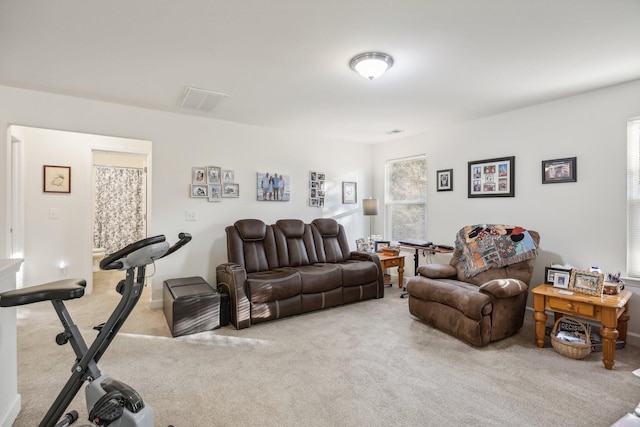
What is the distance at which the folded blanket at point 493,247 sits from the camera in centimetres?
320

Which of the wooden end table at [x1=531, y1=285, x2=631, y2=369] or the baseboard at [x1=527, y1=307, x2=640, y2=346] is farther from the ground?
the wooden end table at [x1=531, y1=285, x2=631, y2=369]

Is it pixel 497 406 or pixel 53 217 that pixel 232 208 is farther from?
pixel 497 406

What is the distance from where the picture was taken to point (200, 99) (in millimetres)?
3391

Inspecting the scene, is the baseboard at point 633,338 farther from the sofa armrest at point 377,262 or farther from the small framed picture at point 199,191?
the small framed picture at point 199,191

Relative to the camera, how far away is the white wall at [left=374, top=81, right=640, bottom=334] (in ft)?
9.74

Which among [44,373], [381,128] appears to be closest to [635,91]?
[381,128]

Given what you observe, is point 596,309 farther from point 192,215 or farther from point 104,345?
point 192,215

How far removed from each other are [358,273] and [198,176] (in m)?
2.38

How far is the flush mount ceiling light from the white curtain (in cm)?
515

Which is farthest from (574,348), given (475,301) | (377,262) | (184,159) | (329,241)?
(184,159)

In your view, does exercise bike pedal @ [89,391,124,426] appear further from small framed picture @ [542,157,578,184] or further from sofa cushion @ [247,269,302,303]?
small framed picture @ [542,157,578,184]

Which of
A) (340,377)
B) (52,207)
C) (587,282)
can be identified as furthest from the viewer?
(52,207)

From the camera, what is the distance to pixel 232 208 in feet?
14.1

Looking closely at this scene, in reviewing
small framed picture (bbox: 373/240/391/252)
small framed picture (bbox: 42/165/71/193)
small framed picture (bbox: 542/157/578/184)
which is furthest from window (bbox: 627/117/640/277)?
small framed picture (bbox: 42/165/71/193)
